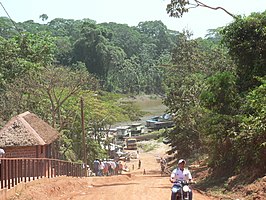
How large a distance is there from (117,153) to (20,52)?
898 inches

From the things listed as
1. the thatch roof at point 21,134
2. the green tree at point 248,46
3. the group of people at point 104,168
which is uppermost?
the green tree at point 248,46

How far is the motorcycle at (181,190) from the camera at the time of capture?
12320mm

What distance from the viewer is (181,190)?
40.8ft

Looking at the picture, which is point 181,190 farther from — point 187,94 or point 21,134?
point 187,94

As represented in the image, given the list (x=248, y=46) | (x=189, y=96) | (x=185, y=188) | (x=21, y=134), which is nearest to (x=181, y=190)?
(x=185, y=188)

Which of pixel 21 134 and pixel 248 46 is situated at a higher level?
pixel 248 46

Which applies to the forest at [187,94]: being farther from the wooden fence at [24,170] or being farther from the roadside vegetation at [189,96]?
the wooden fence at [24,170]

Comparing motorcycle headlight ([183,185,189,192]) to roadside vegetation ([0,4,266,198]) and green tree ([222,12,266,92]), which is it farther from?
green tree ([222,12,266,92])

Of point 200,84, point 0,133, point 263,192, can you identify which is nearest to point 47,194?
point 263,192

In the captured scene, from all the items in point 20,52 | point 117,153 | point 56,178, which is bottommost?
point 117,153

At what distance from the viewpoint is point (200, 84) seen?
124 feet

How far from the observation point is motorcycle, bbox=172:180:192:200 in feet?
40.4

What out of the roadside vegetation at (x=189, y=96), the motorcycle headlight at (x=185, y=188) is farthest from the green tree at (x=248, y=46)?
the motorcycle headlight at (x=185, y=188)

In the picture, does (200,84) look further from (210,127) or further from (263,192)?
(263,192)
